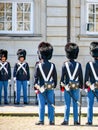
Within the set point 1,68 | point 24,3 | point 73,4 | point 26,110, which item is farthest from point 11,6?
point 26,110

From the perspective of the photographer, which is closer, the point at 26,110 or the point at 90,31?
the point at 26,110

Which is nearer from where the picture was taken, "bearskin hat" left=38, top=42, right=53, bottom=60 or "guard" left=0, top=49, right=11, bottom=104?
"bearskin hat" left=38, top=42, right=53, bottom=60

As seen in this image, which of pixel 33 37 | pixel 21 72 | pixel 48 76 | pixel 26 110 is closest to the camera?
pixel 48 76

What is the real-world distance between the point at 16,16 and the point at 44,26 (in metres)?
0.99

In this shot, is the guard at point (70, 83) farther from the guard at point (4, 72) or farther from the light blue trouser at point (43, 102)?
the guard at point (4, 72)

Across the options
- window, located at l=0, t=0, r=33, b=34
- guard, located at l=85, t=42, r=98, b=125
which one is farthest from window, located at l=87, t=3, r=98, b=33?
guard, located at l=85, t=42, r=98, b=125

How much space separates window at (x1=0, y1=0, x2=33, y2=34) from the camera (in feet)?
63.7

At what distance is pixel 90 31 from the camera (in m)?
19.5

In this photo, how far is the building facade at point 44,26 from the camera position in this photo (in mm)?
19109

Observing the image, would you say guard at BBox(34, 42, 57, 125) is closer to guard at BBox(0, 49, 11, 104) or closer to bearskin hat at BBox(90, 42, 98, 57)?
bearskin hat at BBox(90, 42, 98, 57)

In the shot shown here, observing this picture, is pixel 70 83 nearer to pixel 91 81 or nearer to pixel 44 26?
pixel 91 81

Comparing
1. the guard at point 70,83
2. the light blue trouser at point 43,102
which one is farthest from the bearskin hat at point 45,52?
the light blue trouser at point 43,102

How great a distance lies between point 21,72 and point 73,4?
375 cm

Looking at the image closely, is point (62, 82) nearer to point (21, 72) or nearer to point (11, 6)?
point (21, 72)
